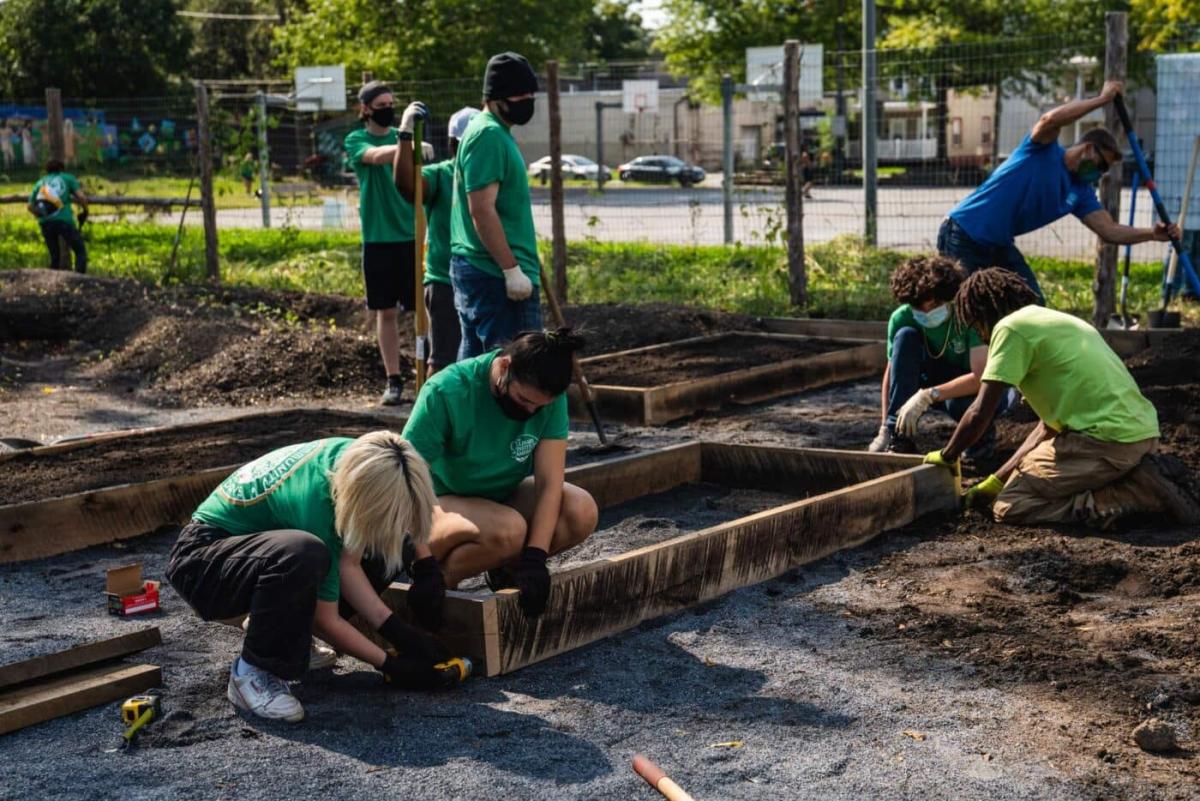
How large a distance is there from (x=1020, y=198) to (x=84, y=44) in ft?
130

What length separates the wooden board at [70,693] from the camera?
3738 millimetres

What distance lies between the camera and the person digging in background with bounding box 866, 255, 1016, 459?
614cm

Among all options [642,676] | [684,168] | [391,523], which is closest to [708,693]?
[642,676]

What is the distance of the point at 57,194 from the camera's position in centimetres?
1410

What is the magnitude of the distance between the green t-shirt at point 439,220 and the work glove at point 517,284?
96 cm

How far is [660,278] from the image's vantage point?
1327 centimetres

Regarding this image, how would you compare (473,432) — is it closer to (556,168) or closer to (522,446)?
(522,446)

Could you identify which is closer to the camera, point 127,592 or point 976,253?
point 127,592

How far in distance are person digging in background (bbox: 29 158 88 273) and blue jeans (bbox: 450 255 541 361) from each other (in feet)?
30.4

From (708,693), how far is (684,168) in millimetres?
17690

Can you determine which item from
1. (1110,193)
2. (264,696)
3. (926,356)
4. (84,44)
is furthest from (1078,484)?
(84,44)

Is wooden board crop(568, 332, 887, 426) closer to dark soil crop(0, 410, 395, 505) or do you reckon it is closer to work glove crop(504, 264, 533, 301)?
dark soil crop(0, 410, 395, 505)

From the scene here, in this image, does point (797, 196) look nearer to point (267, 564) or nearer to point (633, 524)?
point (633, 524)

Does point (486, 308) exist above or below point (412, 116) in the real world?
below
